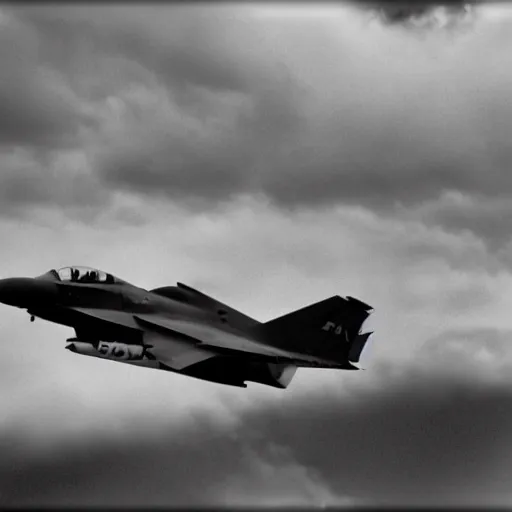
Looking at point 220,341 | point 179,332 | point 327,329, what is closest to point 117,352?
point 179,332

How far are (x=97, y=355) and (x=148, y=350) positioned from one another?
272cm

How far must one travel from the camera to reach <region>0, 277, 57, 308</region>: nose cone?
147ft

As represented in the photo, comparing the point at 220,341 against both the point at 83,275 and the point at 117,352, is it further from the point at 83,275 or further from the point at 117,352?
the point at 83,275

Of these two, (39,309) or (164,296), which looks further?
(164,296)

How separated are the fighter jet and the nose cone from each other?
0.05 metres

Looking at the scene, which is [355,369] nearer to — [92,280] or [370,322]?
[370,322]

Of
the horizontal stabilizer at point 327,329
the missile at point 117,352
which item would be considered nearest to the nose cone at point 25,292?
the missile at point 117,352

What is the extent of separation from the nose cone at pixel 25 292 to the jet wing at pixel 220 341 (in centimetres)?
477

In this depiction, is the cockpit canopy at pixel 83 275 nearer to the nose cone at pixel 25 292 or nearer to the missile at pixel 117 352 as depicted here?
the nose cone at pixel 25 292

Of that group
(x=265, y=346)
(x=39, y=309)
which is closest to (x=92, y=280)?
(x=39, y=309)

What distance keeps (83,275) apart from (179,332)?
19.5 feet

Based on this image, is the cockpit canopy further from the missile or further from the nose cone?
the missile

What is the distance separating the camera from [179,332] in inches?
1829

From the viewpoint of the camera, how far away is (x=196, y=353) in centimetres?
4544
